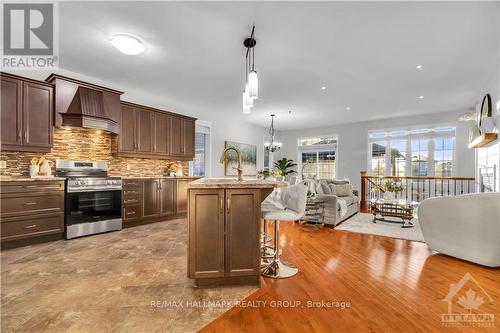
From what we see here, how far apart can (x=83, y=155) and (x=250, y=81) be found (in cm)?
361

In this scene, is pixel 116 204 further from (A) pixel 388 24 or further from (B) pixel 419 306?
(A) pixel 388 24

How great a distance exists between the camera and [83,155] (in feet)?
13.6

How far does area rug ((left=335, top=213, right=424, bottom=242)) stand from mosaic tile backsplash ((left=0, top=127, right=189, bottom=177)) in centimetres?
439

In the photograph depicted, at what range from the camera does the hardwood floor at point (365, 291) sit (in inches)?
63.7

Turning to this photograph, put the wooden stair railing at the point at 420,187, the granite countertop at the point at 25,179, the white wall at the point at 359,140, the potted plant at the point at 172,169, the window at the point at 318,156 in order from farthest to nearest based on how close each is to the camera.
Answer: the window at the point at 318,156 < the white wall at the point at 359,140 < the wooden stair railing at the point at 420,187 < the potted plant at the point at 172,169 < the granite countertop at the point at 25,179

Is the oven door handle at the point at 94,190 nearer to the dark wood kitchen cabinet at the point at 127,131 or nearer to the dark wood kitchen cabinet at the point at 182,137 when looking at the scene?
the dark wood kitchen cabinet at the point at 127,131

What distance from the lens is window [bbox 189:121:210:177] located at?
6260 millimetres

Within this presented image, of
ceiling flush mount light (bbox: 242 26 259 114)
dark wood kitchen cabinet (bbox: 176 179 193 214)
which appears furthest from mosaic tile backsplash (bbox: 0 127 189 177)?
ceiling flush mount light (bbox: 242 26 259 114)

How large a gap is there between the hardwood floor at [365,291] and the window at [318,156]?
5754 mm

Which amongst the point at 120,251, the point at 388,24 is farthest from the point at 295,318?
the point at 388,24

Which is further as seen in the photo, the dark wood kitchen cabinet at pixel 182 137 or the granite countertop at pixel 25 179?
the dark wood kitchen cabinet at pixel 182 137

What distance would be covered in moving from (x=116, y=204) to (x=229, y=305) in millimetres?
3190

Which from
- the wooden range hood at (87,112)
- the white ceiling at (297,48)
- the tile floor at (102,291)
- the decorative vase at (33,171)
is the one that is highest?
the white ceiling at (297,48)

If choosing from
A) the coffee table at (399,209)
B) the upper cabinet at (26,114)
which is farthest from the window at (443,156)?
the upper cabinet at (26,114)
